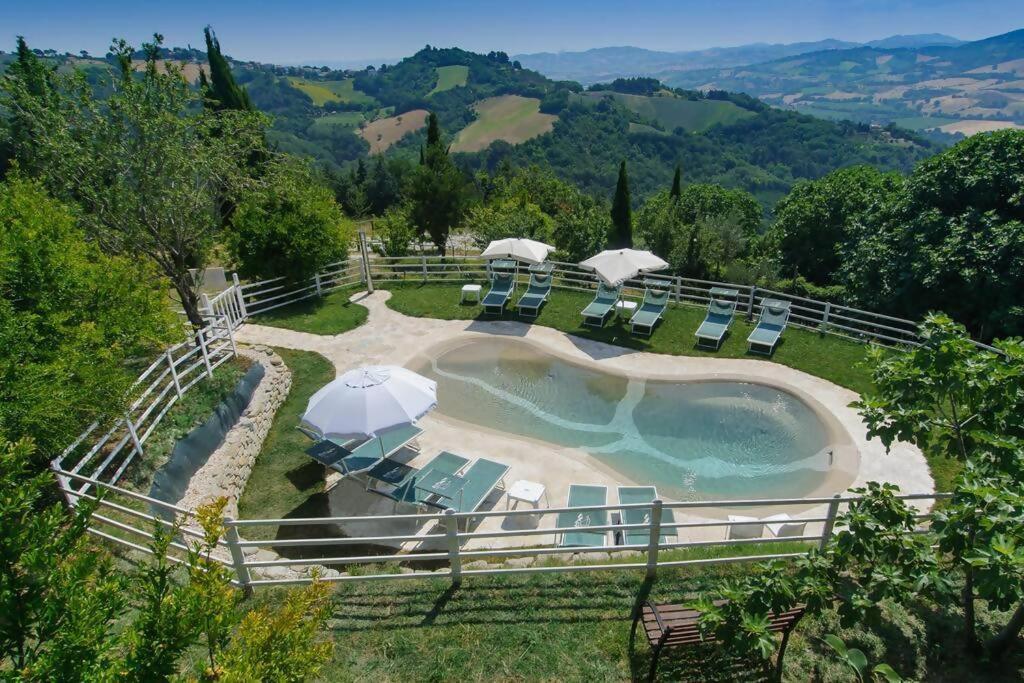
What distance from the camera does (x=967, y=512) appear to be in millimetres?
5125

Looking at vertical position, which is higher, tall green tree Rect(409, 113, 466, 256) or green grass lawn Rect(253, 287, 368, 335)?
tall green tree Rect(409, 113, 466, 256)

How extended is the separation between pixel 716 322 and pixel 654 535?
395 inches

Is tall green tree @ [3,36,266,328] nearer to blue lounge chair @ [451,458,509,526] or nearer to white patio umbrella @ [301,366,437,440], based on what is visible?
white patio umbrella @ [301,366,437,440]

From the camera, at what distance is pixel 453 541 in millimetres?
6941

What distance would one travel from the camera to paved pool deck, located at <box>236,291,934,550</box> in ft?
31.7

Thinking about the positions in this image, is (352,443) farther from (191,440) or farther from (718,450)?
(718,450)

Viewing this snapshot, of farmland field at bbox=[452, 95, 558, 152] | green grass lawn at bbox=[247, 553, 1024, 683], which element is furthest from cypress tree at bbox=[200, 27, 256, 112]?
farmland field at bbox=[452, 95, 558, 152]

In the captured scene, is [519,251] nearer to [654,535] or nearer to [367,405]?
[367,405]

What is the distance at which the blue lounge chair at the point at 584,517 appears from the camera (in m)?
8.51

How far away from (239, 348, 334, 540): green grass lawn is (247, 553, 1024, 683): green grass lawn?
8.96 ft

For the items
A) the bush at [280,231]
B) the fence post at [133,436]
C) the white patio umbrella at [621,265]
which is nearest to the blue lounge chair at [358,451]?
the fence post at [133,436]

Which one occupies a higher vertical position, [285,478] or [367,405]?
[367,405]

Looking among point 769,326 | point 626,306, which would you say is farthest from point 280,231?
point 769,326

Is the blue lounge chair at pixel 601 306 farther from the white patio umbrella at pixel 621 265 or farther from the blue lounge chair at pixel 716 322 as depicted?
the blue lounge chair at pixel 716 322
